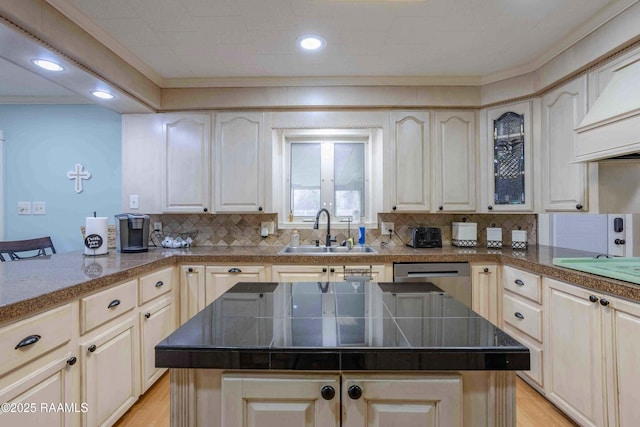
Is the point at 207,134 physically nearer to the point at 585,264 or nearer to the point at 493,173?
the point at 493,173

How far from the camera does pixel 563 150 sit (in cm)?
229

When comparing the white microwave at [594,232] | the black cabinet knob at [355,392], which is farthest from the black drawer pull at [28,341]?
the white microwave at [594,232]

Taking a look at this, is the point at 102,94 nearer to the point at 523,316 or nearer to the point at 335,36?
the point at 335,36

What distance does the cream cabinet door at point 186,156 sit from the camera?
9.31 ft

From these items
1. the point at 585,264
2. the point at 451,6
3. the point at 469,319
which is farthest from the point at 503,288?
Result: the point at 451,6

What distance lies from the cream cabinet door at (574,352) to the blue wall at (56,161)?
3.77 metres

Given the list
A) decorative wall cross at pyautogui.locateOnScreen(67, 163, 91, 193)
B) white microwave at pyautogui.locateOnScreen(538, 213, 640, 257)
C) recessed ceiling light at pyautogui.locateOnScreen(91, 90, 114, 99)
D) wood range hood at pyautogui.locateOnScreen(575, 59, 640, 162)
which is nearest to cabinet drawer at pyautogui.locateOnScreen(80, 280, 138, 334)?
recessed ceiling light at pyautogui.locateOnScreen(91, 90, 114, 99)

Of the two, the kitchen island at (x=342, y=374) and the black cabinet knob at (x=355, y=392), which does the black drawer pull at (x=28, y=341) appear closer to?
the kitchen island at (x=342, y=374)

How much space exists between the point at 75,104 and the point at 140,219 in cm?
161

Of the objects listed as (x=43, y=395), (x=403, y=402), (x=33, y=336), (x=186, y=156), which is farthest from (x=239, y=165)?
(x=403, y=402)

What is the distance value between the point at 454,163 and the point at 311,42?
1592 millimetres

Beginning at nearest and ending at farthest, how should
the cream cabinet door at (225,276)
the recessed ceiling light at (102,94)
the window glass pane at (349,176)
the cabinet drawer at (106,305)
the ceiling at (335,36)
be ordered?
1. the cabinet drawer at (106,305)
2. the ceiling at (335,36)
3. the recessed ceiling light at (102,94)
4. the cream cabinet door at (225,276)
5. the window glass pane at (349,176)

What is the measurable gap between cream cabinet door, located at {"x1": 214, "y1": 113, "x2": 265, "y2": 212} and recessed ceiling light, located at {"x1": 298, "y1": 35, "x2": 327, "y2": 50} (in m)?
0.80

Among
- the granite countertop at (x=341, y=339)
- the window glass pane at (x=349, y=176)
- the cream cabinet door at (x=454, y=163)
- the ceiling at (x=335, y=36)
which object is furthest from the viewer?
the window glass pane at (x=349, y=176)
